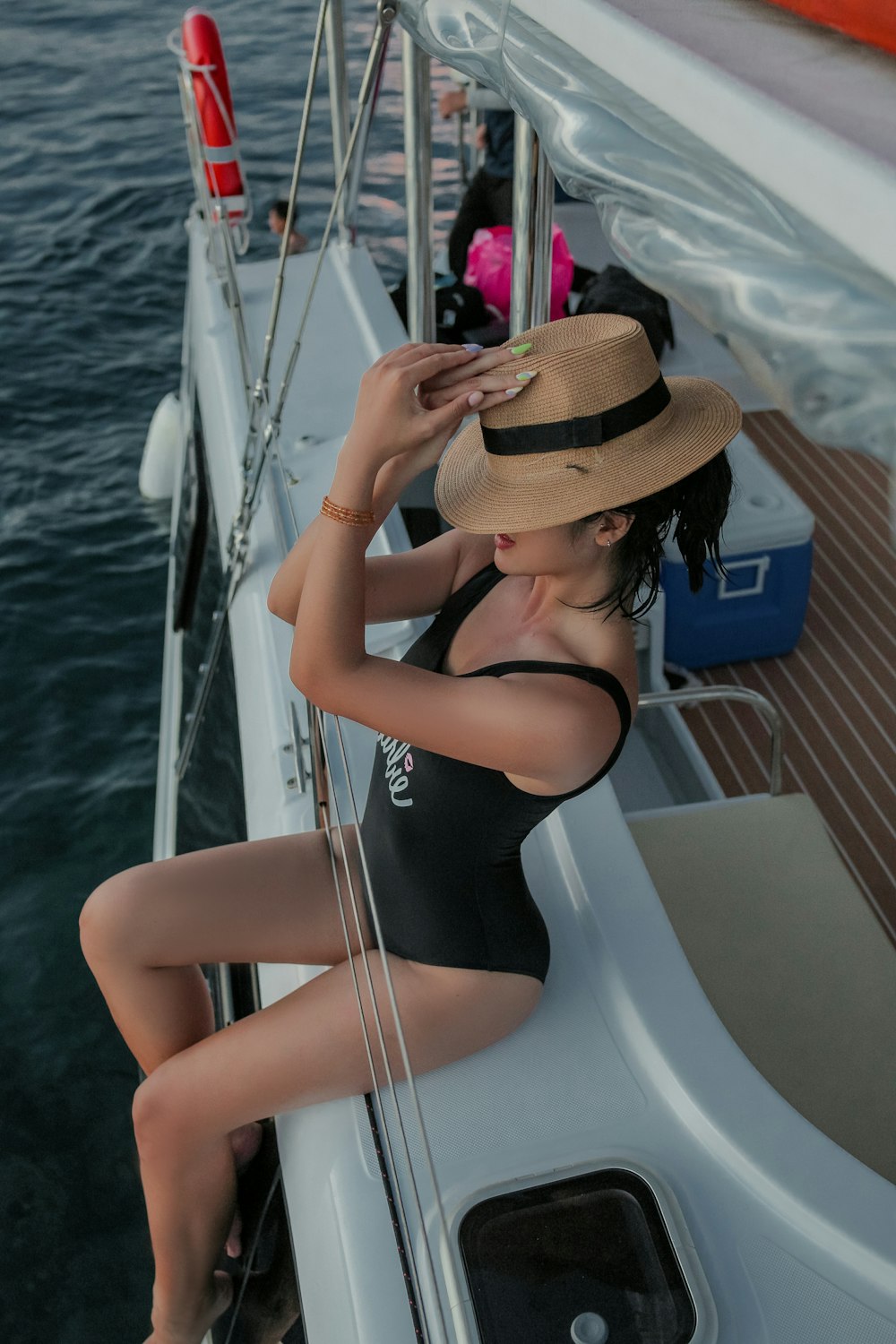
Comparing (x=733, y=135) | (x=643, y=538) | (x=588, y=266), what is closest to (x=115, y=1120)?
(x=643, y=538)

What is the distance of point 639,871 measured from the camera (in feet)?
5.36

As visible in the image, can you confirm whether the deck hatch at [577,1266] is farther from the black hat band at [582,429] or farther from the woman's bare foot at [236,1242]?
the black hat band at [582,429]

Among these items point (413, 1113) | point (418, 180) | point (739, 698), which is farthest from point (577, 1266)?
point (418, 180)

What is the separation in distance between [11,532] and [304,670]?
3.88m

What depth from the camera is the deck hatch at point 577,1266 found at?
3.79ft

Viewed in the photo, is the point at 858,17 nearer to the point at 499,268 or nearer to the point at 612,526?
the point at 612,526

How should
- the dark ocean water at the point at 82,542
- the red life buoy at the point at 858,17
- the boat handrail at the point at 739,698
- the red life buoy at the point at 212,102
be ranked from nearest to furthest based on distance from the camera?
the red life buoy at the point at 858,17 < the boat handrail at the point at 739,698 < the dark ocean water at the point at 82,542 < the red life buoy at the point at 212,102

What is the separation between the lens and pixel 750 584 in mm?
2936

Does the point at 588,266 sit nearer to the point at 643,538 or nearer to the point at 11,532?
the point at 11,532

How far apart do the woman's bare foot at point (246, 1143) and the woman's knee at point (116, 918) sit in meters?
0.26

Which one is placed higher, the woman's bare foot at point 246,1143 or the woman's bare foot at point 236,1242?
the woman's bare foot at point 246,1143

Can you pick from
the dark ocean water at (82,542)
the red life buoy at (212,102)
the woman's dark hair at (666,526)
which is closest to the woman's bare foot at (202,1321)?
the dark ocean water at (82,542)

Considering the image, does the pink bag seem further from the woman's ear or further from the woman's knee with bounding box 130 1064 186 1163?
the woman's knee with bounding box 130 1064 186 1163

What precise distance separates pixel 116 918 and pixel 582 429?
0.84 m
